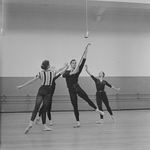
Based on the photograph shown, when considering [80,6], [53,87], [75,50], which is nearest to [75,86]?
[53,87]

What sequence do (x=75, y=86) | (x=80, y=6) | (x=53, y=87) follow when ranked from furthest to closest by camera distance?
(x=80, y=6), (x=53, y=87), (x=75, y=86)

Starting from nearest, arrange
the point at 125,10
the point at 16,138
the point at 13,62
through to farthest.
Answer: the point at 16,138 → the point at 13,62 → the point at 125,10

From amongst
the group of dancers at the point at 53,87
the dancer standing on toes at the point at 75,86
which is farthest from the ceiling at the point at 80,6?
the dancer standing on toes at the point at 75,86

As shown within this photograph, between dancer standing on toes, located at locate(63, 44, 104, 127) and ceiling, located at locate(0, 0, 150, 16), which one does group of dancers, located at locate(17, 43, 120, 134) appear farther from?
ceiling, located at locate(0, 0, 150, 16)

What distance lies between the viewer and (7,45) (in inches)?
340

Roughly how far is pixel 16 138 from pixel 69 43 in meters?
6.26

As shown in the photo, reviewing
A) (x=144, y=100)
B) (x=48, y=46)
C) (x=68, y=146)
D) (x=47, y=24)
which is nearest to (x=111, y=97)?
(x=144, y=100)

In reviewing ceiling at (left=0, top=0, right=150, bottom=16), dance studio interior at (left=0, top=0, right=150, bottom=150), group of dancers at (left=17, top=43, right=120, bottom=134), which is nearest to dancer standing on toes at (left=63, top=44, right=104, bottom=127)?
group of dancers at (left=17, top=43, right=120, bottom=134)

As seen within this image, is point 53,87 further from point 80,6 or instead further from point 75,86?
point 80,6

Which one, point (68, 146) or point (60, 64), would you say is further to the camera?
point (60, 64)

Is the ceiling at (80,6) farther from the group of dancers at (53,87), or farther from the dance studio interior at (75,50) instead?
the group of dancers at (53,87)

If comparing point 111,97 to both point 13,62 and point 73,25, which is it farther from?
point 13,62

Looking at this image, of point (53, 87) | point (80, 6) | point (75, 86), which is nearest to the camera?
point (75, 86)

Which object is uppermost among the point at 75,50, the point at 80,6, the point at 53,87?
the point at 80,6
